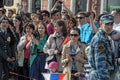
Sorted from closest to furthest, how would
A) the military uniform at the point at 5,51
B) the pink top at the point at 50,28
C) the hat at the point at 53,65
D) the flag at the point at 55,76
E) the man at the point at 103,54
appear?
1. the man at the point at 103,54
2. the flag at the point at 55,76
3. the hat at the point at 53,65
4. the military uniform at the point at 5,51
5. the pink top at the point at 50,28

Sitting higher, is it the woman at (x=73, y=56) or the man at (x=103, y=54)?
the man at (x=103, y=54)

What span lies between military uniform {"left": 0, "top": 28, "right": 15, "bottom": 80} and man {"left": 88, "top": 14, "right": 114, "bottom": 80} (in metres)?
3.98

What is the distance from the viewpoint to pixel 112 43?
20.7 ft

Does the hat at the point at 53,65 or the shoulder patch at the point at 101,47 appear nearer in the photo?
the shoulder patch at the point at 101,47

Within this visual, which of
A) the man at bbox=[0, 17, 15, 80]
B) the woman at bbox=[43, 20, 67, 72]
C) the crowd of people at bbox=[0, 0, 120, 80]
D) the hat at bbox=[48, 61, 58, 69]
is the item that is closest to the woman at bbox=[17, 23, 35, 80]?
the crowd of people at bbox=[0, 0, 120, 80]

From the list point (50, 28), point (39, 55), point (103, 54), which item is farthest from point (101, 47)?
point (50, 28)

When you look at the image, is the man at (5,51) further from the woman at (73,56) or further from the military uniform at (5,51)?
the woman at (73,56)

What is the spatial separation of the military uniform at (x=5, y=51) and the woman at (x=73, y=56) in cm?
197

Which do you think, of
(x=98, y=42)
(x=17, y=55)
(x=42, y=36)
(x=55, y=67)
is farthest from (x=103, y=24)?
(x=17, y=55)

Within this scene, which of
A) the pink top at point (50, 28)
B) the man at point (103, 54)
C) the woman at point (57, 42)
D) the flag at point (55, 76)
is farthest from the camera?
the pink top at point (50, 28)

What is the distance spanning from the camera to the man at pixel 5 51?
9.93 metres

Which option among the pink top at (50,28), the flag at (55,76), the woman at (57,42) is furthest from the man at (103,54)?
the pink top at (50,28)

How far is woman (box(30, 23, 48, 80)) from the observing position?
9.66 m

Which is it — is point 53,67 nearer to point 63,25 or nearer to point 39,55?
point 63,25
